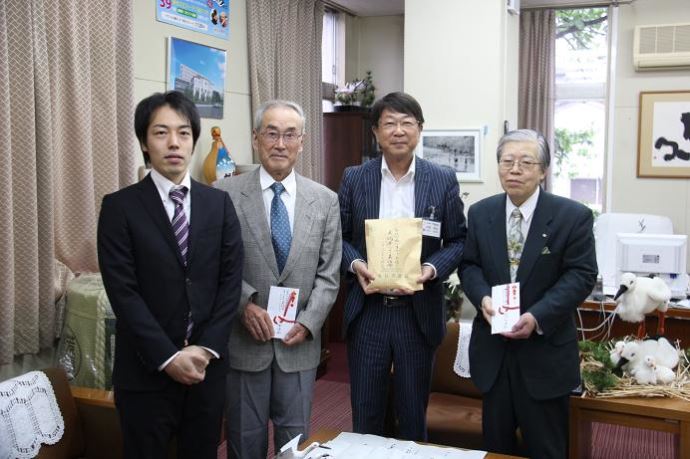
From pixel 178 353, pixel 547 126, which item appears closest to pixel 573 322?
pixel 178 353

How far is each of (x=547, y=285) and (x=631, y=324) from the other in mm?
1767

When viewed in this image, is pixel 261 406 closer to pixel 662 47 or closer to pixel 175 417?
pixel 175 417

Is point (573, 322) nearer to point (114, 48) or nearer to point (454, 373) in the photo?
point (454, 373)

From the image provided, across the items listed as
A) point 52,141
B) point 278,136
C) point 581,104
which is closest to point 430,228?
point 278,136

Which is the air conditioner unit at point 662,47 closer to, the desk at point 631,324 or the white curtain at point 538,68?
the white curtain at point 538,68

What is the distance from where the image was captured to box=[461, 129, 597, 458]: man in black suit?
2268 mm

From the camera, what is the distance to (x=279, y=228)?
234 cm

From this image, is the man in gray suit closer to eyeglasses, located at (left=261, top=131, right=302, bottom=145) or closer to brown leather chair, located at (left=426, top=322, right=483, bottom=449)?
eyeglasses, located at (left=261, top=131, right=302, bottom=145)

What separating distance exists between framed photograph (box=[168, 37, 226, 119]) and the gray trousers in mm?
2244

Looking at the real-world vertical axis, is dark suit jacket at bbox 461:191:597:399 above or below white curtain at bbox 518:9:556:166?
below

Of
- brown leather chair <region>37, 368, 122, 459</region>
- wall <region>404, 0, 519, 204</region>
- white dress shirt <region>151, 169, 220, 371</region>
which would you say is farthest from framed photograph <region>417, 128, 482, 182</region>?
white dress shirt <region>151, 169, 220, 371</region>

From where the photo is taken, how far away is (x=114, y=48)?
343 centimetres

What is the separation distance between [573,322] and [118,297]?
1463 mm

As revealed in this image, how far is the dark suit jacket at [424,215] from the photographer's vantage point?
97.4 inches
